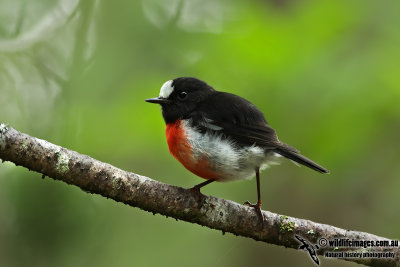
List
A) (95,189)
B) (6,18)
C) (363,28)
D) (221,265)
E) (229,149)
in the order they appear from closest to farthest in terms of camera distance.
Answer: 1. (95,189)
2. (229,149)
3. (363,28)
4. (221,265)
5. (6,18)

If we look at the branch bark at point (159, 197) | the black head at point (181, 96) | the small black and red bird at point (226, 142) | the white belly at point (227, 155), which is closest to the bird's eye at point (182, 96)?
the black head at point (181, 96)

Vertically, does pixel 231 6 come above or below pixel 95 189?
above

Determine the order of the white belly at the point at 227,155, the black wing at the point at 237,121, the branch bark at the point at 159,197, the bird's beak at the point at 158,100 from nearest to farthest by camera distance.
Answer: the branch bark at the point at 159,197
the white belly at the point at 227,155
the black wing at the point at 237,121
the bird's beak at the point at 158,100

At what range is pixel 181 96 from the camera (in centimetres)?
439

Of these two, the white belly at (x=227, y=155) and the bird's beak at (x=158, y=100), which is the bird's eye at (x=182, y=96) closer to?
the bird's beak at (x=158, y=100)

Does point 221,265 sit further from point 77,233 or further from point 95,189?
point 95,189

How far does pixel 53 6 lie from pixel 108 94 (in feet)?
8.92

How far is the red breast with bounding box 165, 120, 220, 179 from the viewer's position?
12.2 ft

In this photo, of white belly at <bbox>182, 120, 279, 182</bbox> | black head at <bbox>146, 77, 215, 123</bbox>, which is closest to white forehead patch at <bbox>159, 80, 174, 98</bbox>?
black head at <bbox>146, 77, 215, 123</bbox>

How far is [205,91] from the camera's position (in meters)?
4.43

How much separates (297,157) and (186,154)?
90 centimetres

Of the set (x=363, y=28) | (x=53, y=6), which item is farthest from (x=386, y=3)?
(x=53, y=6)

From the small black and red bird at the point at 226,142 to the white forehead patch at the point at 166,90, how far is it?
0.31 m

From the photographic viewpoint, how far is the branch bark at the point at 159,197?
8.70 ft
